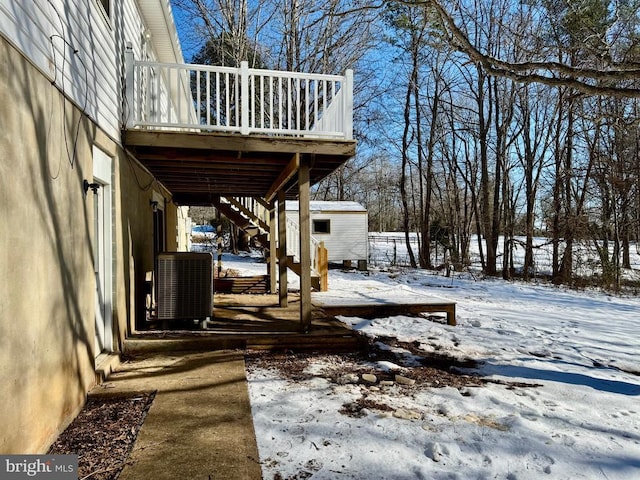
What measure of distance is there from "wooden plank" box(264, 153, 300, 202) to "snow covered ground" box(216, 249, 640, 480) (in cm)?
246

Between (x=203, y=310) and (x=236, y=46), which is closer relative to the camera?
(x=203, y=310)

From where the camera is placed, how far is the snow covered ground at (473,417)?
8.63 ft

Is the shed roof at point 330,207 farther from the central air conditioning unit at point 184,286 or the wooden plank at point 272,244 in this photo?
the central air conditioning unit at point 184,286

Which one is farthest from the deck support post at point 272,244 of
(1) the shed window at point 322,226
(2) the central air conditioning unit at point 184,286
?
(1) the shed window at point 322,226

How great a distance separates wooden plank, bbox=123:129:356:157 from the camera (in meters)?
5.16

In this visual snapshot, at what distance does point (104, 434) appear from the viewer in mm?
2963

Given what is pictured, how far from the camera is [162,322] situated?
587 cm

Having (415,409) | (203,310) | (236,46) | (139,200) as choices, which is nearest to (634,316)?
(415,409)

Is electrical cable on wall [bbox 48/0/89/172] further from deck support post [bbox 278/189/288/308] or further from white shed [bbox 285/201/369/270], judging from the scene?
white shed [bbox 285/201/369/270]

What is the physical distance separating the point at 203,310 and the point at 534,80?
499 centimetres

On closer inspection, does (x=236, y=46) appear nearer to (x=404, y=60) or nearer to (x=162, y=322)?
(x=404, y=60)

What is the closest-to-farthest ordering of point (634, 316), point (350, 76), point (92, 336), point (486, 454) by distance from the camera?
point (486, 454) < point (92, 336) < point (350, 76) < point (634, 316)

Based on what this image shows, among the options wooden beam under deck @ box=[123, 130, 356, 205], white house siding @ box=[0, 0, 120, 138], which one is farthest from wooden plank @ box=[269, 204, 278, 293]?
white house siding @ box=[0, 0, 120, 138]

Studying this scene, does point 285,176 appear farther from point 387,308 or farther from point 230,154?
point 387,308
